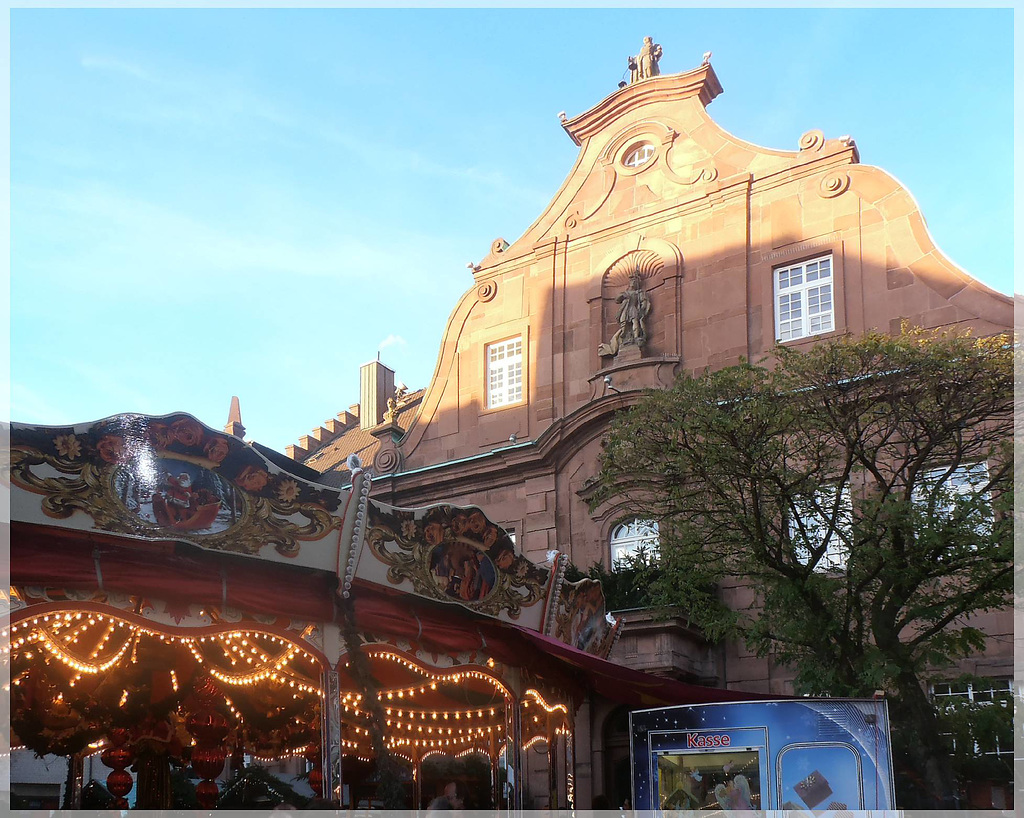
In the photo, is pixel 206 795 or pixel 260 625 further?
pixel 206 795

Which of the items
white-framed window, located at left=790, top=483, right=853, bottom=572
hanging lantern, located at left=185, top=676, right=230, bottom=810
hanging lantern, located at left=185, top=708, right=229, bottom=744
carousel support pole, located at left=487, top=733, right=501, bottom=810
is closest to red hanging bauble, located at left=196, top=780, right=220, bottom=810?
hanging lantern, located at left=185, top=676, right=230, bottom=810

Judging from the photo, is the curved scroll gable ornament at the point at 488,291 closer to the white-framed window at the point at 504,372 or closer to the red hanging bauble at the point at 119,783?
the white-framed window at the point at 504,372

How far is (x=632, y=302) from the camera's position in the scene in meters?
25.3

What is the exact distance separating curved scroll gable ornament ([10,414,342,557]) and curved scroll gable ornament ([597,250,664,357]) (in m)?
12.8

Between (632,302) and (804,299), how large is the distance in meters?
3.65

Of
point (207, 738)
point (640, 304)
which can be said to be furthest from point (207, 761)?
point (640, 304)

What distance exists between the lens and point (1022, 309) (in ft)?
55.6

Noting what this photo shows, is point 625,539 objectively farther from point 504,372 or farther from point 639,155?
point 639,155

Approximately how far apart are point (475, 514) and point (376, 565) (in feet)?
5.62

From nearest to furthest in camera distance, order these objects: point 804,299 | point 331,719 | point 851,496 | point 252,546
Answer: point 252,546 → point 331,719 → point 851,496 → point 804,299

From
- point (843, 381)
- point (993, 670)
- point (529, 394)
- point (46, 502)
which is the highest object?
point (529, 394)

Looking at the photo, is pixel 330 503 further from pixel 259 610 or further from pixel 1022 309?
pixel 1022 309

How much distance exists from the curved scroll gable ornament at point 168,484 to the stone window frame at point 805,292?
12726mm

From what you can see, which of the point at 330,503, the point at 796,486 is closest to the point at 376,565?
the point at 330,503
